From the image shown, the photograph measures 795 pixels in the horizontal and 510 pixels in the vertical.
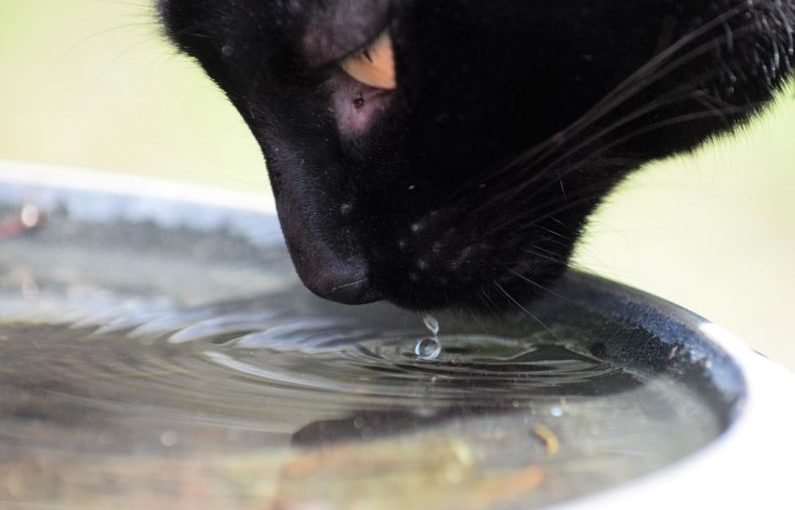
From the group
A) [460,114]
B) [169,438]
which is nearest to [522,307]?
[460,114]

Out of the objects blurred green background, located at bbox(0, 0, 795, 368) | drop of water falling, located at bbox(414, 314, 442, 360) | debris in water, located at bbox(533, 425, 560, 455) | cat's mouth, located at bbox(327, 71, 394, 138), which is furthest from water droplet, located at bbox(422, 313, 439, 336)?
blurred green background, located at bbox(0, 0, 795, 368)

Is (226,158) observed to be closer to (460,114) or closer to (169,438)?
(460,114)

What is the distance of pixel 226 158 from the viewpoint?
2951mm

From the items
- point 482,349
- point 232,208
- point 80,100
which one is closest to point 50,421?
point 482,349

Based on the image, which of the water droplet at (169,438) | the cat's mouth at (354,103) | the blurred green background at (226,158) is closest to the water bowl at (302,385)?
the water droplet at (169,438)

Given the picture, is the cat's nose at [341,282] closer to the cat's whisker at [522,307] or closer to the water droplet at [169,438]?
the cat's whisker at [522,307]

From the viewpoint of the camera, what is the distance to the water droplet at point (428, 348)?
94 cm

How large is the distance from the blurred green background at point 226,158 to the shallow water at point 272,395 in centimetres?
101

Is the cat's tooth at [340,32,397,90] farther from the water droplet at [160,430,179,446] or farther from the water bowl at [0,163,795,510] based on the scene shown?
the water droplet at [160,430,179,446]

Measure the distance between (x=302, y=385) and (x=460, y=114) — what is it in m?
0.24

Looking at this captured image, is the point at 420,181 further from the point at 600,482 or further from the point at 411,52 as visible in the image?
the point at 600,482

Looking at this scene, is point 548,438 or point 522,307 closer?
point 548,438

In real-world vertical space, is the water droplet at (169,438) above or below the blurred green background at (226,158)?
above

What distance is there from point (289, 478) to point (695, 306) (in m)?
1.86
